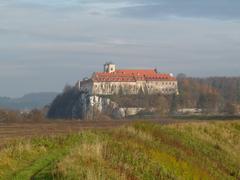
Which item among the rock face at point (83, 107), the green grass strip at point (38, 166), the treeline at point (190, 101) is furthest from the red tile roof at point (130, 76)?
the green grass strip at point (38, 166)

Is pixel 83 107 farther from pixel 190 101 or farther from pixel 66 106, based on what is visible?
pixel 190 101

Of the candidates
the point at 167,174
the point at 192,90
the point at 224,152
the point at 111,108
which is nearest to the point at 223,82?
the point at 192,90

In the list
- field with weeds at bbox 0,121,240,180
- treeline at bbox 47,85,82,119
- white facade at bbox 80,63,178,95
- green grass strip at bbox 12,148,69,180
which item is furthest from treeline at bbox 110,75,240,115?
green grass strip at bbox 12,148,69,180

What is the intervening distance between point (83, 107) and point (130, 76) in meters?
45.1

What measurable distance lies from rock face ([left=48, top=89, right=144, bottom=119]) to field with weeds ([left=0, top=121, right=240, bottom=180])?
76251mm

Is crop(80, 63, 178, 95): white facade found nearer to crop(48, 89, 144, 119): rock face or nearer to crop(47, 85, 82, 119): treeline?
crop(48, 89, 144, 119): rock face

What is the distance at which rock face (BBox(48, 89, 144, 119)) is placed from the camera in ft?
359

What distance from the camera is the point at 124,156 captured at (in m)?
17.0

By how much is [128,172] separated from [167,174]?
7.53 feet

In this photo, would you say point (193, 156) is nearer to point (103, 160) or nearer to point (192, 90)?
point (103, 160)

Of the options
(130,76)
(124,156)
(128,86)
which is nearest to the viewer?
(124,156)

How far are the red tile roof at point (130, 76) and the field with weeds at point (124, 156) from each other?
128 meters

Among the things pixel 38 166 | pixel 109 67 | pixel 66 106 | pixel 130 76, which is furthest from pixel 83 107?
pixel 38 166

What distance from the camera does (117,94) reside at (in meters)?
145
